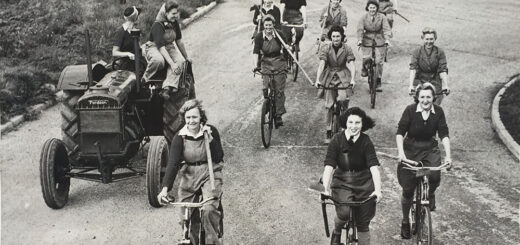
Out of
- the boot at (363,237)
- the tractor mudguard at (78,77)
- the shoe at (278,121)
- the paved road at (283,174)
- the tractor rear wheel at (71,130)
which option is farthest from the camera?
the shoe at (278,121)

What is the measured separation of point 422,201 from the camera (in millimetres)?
7977

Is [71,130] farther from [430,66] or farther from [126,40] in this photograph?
[430,66]

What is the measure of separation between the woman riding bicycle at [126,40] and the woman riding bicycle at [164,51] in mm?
279

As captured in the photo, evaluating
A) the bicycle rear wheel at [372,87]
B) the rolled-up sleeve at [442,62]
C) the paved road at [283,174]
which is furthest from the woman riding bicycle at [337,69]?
the bicycle rear wheel at [372,87]

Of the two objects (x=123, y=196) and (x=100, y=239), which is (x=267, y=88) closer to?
(x=123, y=196)

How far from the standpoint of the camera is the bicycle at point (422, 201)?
7.78m

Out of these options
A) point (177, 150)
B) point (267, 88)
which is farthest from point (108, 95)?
point (267, 88)

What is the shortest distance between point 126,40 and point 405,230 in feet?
17.3

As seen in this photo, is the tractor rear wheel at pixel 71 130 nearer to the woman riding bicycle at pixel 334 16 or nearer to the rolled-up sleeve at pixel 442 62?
the rolled-up sleeve at pixel 442 62

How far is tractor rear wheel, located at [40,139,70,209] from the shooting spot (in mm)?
9305

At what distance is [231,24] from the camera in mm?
21453

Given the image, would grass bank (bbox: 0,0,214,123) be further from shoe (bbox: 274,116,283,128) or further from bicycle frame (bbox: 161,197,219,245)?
bicycle frame (bbox: 161,197,219,245)

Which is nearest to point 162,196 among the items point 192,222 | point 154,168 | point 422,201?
point 192,222

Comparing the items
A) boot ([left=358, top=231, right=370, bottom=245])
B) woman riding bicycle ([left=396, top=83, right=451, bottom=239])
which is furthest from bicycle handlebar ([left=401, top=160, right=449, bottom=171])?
boot ([left=358, top=231, right=370, bottom=245])
